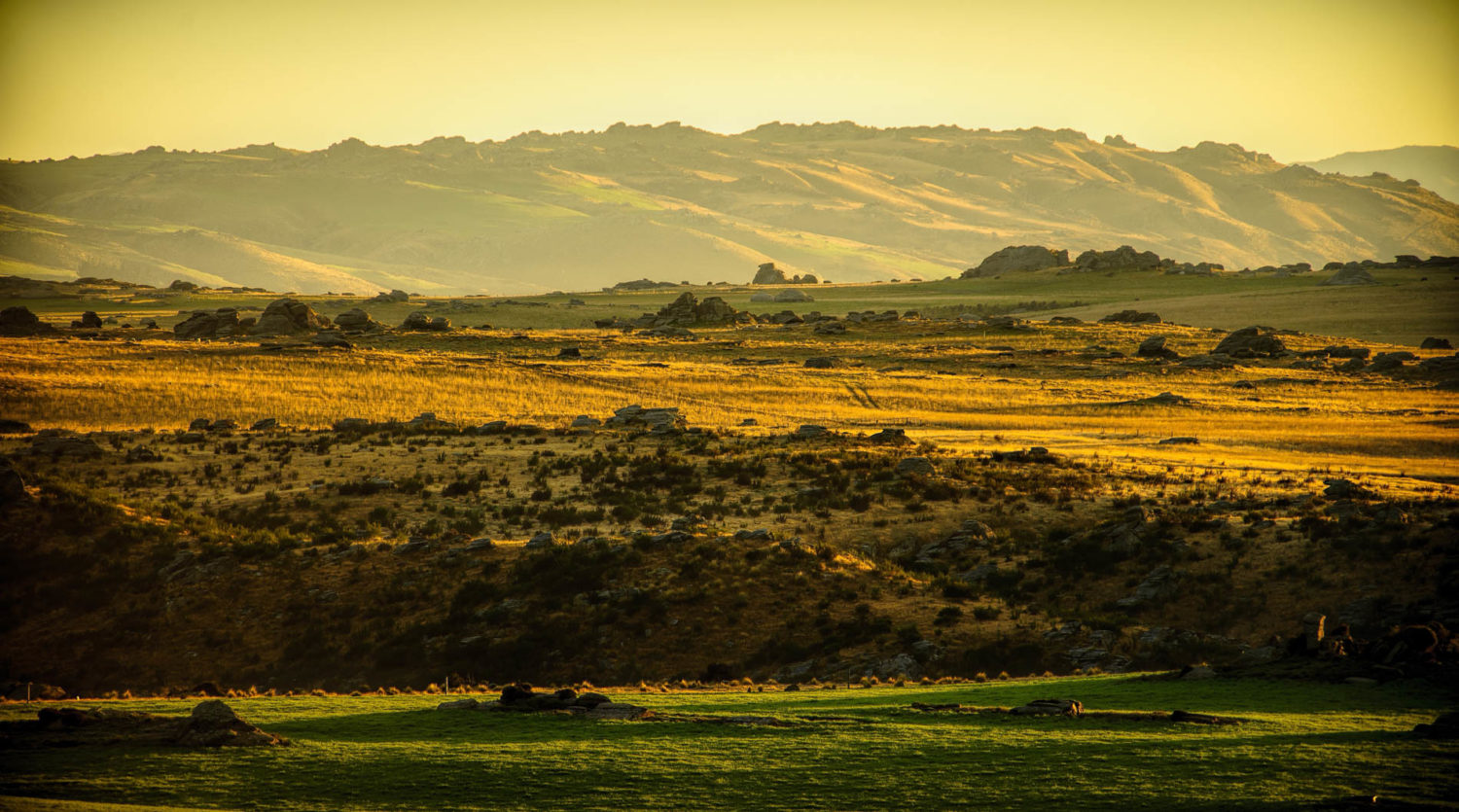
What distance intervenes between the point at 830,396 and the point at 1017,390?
46.5 feet

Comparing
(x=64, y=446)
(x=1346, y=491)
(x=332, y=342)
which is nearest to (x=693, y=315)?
(x=332, y=342)

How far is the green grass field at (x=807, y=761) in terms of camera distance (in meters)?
14.4

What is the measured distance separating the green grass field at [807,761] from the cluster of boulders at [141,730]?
0.40 meters

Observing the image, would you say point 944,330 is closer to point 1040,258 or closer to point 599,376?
point 599,376

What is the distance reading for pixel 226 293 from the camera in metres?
170

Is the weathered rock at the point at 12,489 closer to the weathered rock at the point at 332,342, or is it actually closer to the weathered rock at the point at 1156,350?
the weathered rock at the point at 332,342

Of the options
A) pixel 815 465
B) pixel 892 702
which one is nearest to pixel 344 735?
pixel 892 702

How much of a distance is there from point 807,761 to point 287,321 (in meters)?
99.3

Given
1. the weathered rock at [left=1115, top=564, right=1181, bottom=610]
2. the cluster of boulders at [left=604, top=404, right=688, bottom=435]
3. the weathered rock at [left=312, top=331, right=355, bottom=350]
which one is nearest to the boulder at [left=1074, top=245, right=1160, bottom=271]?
the weathered rock at [left=312, top=331, right=355, bottom=350]

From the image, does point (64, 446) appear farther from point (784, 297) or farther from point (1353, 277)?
point (1353, 277)

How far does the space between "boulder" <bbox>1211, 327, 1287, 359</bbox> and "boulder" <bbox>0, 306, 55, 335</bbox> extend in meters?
106

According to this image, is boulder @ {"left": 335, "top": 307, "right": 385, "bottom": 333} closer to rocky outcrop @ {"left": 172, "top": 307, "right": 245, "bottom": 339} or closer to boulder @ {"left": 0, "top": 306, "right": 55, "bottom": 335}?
rocky outcrop @ {"left": 172, "top": 307, "right": 245, "bottom": 339}

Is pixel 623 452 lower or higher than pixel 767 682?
higher

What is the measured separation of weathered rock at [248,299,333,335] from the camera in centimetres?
10231
